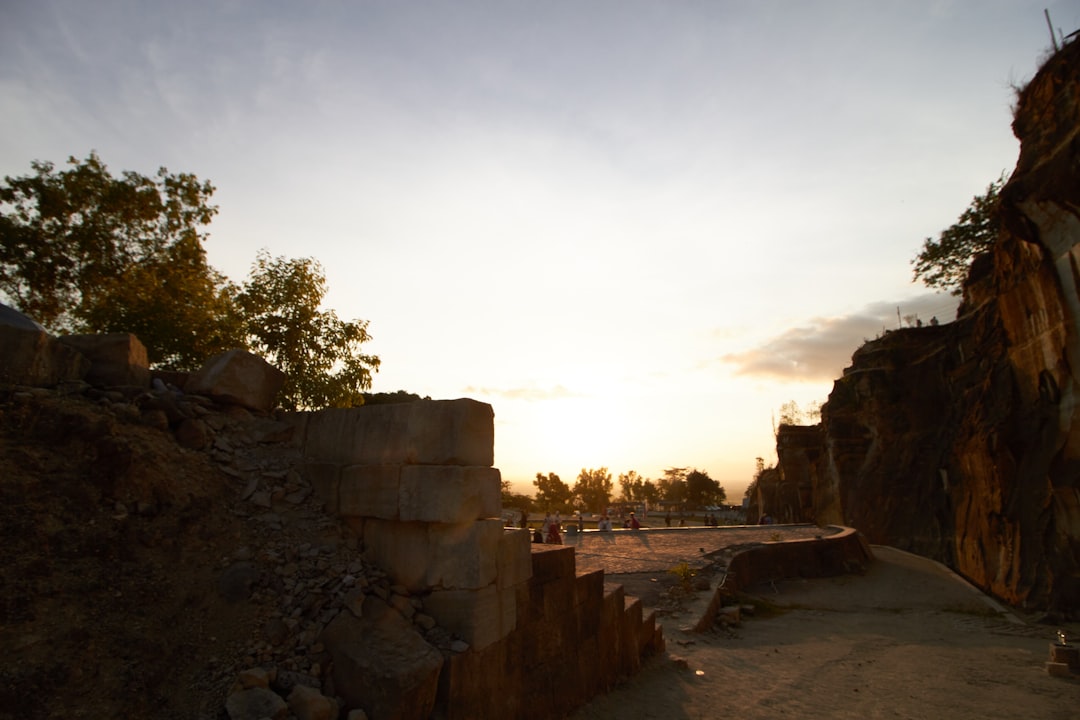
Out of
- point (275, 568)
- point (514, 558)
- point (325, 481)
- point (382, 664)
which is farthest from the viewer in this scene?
point (325, 481)

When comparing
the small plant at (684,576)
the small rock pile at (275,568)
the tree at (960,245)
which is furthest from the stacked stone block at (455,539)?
the tree at (960,245)

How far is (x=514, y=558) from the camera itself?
5.00 m

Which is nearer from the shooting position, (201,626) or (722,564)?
(201,626)

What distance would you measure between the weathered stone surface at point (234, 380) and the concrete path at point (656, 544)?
9.11 metres

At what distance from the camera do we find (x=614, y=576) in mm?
14359

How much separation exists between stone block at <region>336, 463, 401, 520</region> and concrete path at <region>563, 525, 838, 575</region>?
364 inches

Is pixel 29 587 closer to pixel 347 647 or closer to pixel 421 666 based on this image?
pixel 347 647

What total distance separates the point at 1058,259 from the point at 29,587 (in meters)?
19.9

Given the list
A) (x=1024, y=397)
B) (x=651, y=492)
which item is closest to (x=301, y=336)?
(x=1024, y=397)

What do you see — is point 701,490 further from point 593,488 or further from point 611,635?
point 611,635

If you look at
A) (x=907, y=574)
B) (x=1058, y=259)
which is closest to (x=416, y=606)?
(x=1058, y=259)

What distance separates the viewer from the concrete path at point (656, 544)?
15852 millimetres

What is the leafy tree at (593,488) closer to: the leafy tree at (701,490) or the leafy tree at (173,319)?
the leafy tree at (701,490)

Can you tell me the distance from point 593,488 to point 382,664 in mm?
88069
